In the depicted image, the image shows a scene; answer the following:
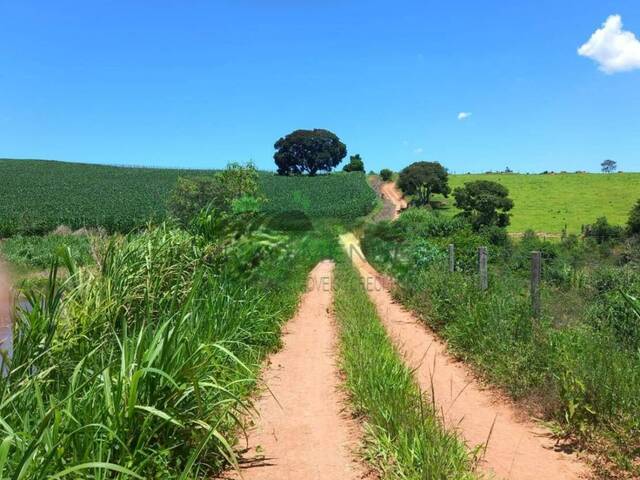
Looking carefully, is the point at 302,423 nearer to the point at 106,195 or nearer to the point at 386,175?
the point at 106,195

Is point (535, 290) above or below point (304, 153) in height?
below

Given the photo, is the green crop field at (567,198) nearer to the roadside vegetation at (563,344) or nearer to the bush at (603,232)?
the bush at (603,232)

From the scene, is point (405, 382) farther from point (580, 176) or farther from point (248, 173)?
point (580, 176)

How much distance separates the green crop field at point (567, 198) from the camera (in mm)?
48688

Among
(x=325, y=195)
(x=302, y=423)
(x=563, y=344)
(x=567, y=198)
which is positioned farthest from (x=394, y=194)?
(x=302, y=423)

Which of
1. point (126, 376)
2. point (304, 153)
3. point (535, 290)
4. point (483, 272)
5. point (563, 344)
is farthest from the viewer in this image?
point (304, 153)

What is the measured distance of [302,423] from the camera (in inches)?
189

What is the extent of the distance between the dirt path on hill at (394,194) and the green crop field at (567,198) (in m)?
6.09

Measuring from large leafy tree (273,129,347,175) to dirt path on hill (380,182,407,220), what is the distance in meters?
20.1

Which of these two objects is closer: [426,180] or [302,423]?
[302,423]

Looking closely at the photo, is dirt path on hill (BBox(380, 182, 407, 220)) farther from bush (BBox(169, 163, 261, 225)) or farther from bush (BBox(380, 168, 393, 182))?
bush (BBox(169, 163, 261, 225))

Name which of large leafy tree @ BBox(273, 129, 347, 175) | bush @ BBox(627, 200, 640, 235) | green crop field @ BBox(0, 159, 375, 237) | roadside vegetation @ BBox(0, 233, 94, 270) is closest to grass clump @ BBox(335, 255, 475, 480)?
roadside vegetation @ BBox(0, 233, 94, 270)

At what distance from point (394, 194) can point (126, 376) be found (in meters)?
66.2

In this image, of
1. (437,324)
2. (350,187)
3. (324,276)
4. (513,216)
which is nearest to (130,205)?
(350,187)
